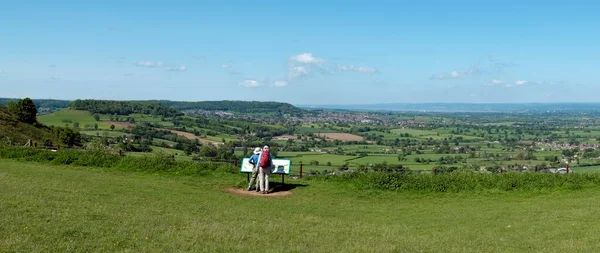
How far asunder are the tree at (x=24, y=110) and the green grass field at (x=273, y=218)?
4779cm

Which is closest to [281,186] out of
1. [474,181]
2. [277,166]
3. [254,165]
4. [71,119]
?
[277,166]

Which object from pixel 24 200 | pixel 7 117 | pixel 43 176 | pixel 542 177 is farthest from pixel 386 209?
pixel 7 117

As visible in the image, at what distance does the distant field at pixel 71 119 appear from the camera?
88.0 meters

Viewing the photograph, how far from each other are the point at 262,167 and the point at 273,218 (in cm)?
583

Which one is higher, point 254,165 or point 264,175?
point 254,165

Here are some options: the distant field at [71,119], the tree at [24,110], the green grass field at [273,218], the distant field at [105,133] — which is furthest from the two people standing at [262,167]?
the distant field at [71,119]

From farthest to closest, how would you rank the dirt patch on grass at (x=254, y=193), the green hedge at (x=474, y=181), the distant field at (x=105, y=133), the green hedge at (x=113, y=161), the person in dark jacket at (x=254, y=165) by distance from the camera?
the distant field at (x=105, y=133), the green hedge at (x=113, y=161), the green hedge at (x=474, y=181), the person in dark jacket at (x=254, y=165), the dirt patch on grass at (x=254, y=193)

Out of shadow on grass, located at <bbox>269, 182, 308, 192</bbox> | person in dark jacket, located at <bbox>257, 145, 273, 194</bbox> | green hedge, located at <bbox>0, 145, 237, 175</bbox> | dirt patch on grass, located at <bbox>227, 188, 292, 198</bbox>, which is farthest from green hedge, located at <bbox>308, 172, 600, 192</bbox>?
green hedge, located at <bbox>0, 145, 237, 175</bbox>

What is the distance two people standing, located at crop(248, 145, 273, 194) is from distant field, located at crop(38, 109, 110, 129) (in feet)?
239

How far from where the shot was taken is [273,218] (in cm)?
1430

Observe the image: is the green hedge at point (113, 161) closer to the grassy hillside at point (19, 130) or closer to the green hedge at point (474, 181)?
the green hedge at point (474, 181)

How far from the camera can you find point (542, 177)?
21.4 metres

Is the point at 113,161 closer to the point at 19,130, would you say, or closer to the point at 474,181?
the point at 474,181

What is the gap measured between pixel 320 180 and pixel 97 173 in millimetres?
10585
